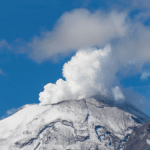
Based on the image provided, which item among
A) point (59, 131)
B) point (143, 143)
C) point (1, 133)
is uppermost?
→ point (1, 133)

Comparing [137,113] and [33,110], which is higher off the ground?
[33,110]

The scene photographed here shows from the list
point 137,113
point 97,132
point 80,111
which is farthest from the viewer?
point 137,113

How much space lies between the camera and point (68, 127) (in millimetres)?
164500

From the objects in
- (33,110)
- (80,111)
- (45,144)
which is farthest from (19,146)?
(80,111)

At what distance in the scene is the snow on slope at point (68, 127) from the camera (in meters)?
156

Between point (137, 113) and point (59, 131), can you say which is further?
point (137, 113)

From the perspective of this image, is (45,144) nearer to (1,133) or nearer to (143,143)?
(1,133)

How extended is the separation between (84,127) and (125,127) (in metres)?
27.9

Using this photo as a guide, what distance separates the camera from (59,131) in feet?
527

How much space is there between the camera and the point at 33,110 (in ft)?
613

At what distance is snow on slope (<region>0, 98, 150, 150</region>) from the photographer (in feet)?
512

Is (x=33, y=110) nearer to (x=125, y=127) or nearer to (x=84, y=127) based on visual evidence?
(x=84, y=127)

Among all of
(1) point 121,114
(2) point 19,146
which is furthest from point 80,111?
(2) point 19,146

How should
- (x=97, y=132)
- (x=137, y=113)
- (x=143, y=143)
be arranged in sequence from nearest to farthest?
(x=143, y=143)
(x=97, y=132)
(x=137, y=113)
